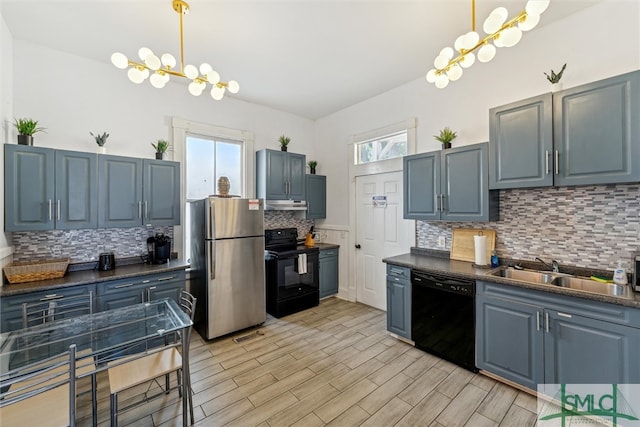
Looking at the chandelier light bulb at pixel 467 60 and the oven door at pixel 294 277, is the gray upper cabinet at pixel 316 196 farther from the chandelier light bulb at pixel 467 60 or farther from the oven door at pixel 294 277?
the chandelier light bulb at pixel 467 60

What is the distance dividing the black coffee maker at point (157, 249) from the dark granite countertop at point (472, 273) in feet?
8.68

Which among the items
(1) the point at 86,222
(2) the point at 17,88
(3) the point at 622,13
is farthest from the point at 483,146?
(2) the point at 17,88

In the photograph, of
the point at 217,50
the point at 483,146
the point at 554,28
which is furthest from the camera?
the point at 217,50

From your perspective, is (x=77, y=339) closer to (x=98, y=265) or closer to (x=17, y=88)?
(x=98, y=265)

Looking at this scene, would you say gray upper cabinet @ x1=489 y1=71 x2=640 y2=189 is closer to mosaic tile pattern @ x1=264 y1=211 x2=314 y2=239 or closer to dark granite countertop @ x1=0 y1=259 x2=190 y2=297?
mosaic tile pattern @ x1=264 y1=211 x2=314 y2=239

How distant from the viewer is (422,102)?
350 cm

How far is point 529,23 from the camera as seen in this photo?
4.87 feet

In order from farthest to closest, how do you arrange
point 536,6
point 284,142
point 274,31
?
point 284,142 < point 274,31 < point 536,6

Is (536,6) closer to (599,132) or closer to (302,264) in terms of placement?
(599,132)

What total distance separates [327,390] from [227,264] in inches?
69.0

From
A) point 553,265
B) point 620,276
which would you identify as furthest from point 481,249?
point 620,276

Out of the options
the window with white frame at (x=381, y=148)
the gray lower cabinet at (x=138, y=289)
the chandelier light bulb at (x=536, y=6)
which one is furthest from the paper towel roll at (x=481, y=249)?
the gray lower cabinet at (x=138, y=289)

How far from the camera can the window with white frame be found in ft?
12.6

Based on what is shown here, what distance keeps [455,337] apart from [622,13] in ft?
10.0
